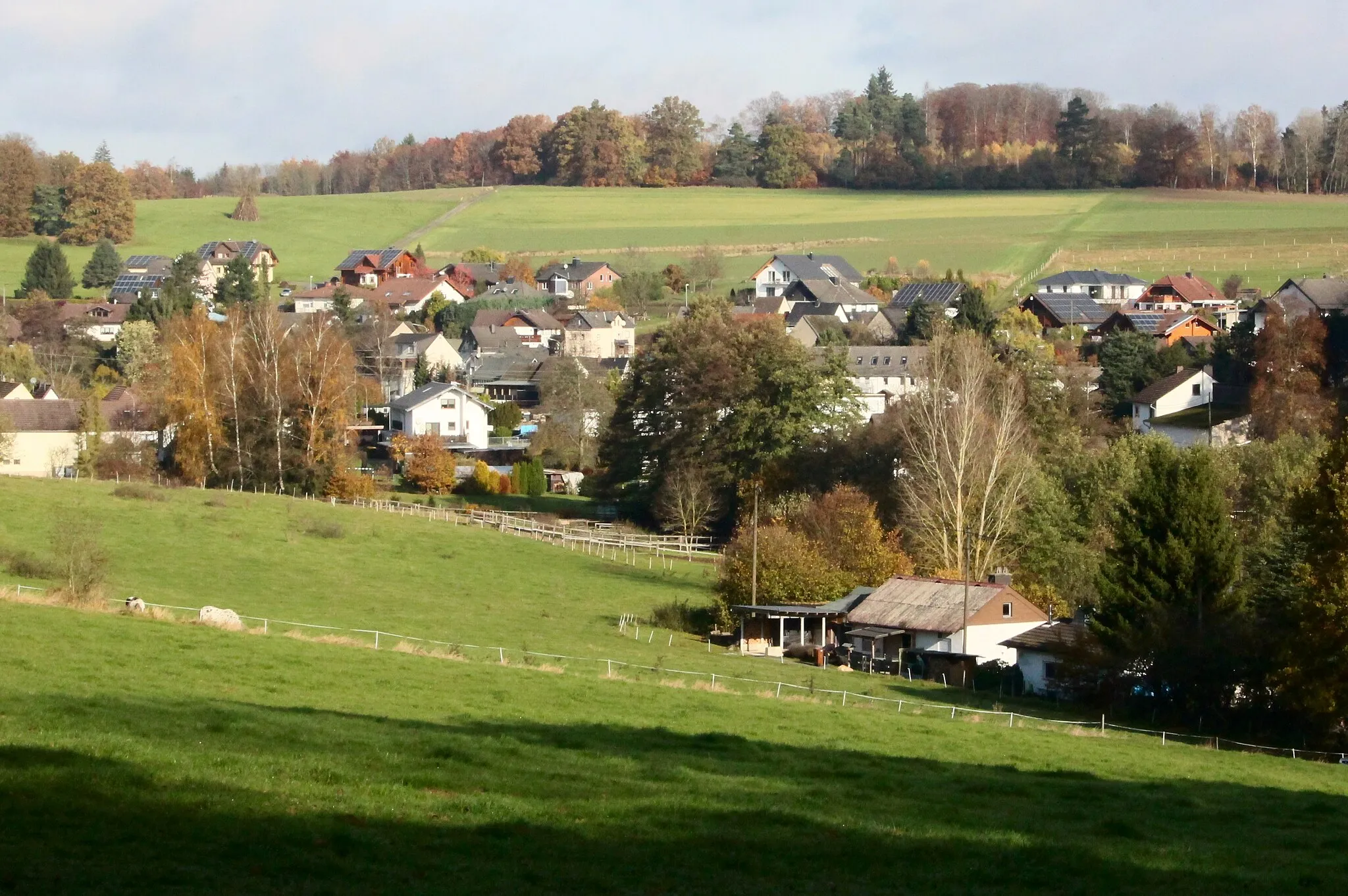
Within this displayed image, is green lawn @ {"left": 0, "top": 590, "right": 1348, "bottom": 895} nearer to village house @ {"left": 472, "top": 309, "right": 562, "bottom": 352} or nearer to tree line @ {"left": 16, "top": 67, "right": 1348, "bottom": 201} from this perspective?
village house @ {"left": 472, "top": 309, "right": 562, "bottom": 352}

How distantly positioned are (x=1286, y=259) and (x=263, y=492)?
85.0 metres

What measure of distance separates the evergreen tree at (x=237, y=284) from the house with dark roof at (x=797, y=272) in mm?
40668

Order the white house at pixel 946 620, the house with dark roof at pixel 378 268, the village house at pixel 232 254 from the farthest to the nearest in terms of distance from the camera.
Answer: the house with dark roof at pixel 378 268 → the village house at pixel 232 254 → the white house at pixel 946 620

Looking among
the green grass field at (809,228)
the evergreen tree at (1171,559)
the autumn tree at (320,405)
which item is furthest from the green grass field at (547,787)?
the green grass field at (809,228)

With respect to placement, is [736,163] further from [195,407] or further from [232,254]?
[195,407]

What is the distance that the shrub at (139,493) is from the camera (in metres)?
50.3

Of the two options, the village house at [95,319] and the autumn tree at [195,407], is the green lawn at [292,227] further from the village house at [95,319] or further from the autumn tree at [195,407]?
the autumn tree at [195,407]

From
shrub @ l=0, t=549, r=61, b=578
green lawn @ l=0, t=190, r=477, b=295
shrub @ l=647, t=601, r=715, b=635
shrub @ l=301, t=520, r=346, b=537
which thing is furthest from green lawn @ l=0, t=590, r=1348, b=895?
green lawn @ l=0, t=190, r=477, b=295

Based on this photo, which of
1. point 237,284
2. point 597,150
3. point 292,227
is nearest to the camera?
point 237,284

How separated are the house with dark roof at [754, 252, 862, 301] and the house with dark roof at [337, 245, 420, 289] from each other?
3302 cm

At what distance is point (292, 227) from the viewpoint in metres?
156

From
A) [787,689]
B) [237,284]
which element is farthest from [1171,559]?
[237,284]

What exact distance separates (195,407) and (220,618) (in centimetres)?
3452

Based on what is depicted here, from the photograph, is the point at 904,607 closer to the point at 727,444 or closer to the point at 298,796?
the point at 727,444
